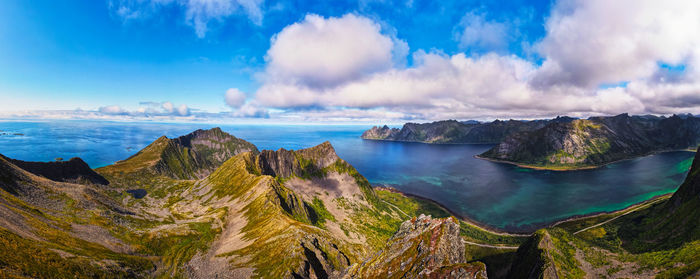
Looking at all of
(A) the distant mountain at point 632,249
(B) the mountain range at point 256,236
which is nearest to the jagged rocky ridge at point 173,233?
(B) the mountain range at point 256,236

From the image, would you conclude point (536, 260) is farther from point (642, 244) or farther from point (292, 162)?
point (292, 162)

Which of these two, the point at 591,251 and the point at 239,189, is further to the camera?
the point at 239,189

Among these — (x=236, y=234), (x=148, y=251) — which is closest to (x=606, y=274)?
(x=236, y=234)

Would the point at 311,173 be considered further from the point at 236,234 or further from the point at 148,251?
the point at 148,251

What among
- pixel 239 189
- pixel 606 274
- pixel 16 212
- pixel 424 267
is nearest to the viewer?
pixel 424 267

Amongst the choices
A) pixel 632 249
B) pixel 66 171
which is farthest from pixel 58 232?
pixel 632 249

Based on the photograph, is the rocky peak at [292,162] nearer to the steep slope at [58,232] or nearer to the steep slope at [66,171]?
the steep slope at [66,171]

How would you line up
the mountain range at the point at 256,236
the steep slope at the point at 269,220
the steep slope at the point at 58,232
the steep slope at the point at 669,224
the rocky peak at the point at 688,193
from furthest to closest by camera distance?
the rocky peak at the point at 688,193, the steep slope at the point at 669,224, the steep slope at the point at 269,220, the steep slope at the point at 58,232, the mountain range at the point at 256,236

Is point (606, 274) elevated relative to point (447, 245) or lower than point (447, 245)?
lower
